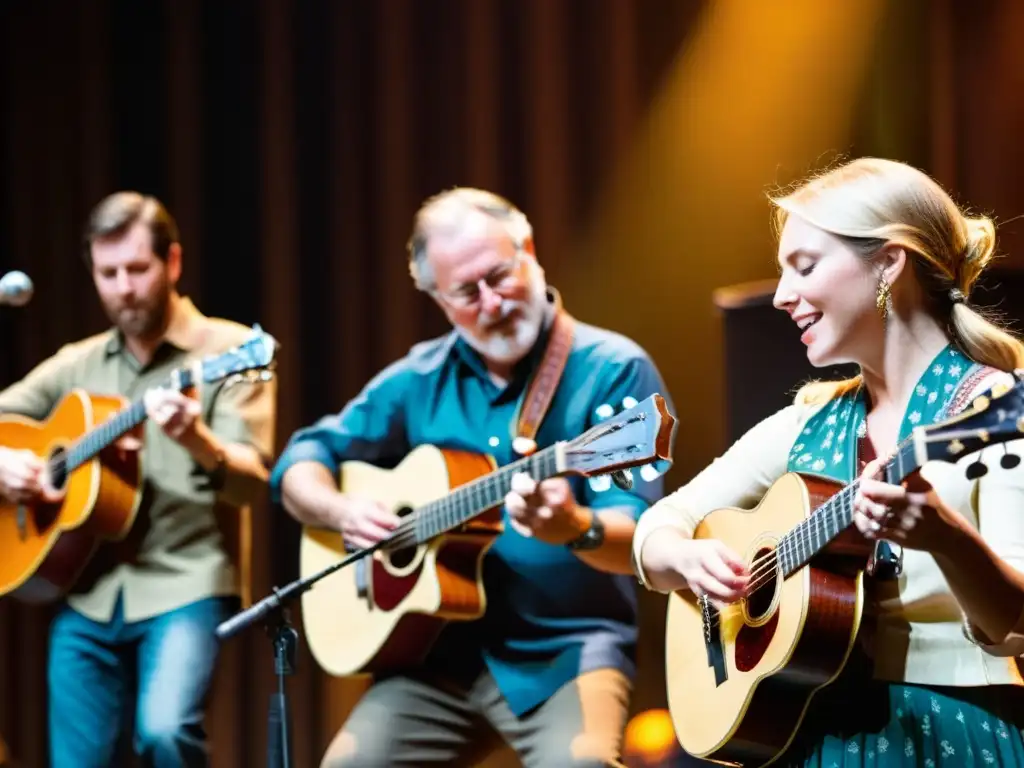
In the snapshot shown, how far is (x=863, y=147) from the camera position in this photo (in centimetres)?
418

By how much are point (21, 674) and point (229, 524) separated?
68.9 inches

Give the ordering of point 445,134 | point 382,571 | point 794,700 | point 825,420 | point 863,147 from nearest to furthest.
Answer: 1. point 794,700
2. point 825,420
3. point 382,571
4. point 863,147
5. point 445,134

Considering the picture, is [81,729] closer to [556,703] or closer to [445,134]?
[556,703]

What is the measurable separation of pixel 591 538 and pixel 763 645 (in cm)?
71

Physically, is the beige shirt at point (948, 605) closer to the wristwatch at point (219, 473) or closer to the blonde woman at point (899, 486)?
→ the blonde woman at point (899, 486)

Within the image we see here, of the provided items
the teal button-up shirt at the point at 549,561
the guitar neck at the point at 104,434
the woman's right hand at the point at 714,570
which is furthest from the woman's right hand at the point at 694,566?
the guitar neck at the point at 104,434

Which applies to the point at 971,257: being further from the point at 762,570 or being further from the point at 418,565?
the point at 418,565

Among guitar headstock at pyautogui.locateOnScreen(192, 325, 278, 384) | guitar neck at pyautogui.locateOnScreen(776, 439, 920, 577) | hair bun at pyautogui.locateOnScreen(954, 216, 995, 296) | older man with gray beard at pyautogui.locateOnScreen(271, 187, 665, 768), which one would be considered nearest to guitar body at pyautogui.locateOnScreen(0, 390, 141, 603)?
guitar headstock at pyautogui.locateOnScreen(192, 325, 278, 384)

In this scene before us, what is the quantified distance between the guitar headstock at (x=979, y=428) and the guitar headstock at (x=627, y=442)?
0.72m

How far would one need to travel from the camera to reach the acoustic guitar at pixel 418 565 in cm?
297

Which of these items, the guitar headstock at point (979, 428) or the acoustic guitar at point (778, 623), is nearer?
the guitar headstock at point (979, 428)

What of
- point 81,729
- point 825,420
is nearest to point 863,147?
→ point 825,420

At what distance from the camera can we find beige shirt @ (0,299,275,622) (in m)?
3.52

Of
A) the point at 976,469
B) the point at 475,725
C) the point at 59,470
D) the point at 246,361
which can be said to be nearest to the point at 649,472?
the point at 475,725
